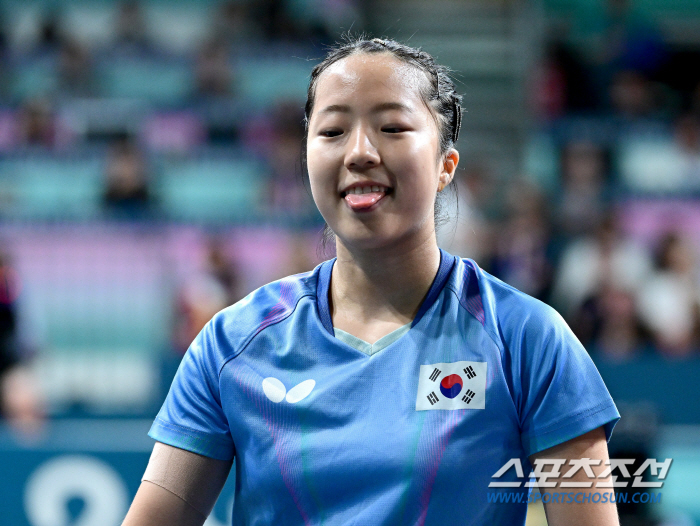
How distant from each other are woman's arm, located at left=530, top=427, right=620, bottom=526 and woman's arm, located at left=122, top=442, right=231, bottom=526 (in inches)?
23.1

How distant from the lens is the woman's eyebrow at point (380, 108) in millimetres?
1552

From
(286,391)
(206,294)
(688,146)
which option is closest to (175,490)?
(286,391)

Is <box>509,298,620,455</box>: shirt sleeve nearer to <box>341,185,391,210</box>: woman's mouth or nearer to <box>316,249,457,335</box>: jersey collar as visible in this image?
<box>316,249,457,335</box>: jersey collar

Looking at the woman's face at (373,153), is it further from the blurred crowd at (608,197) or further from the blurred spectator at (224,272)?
the blurred spectator at (224,272)

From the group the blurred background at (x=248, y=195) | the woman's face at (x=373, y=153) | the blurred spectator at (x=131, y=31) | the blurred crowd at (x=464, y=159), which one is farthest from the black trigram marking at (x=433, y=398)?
the blurred spectator at (x=131, y=31)

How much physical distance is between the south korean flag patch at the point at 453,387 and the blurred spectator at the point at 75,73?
738cm

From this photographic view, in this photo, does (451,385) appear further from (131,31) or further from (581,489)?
(131,31)

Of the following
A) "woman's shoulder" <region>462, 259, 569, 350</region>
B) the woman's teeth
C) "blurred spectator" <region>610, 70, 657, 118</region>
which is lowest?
"woman's shoulder" <region>462, 259, 569, 350</region>

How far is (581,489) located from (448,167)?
67 cm

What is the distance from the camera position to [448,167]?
173 centimetres

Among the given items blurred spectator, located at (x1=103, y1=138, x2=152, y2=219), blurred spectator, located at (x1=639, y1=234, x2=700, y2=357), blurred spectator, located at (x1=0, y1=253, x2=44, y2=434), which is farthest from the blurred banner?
blurred spectator, located at (x1=639, y1=234, x2=700, y2=357)

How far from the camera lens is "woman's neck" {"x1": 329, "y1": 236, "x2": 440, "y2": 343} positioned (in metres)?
1.64

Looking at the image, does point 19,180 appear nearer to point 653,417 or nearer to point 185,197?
point 185,197

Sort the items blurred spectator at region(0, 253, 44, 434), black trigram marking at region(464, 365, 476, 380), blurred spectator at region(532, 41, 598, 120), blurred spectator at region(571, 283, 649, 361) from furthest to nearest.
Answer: blurred spectator at region(532, 41, 598, 120), blurred spectator at region(571, 283, 649, 361), blurred spectator at region(0, 253, 44, 434), black trigram marking at region(464, 365, 476, 380)
